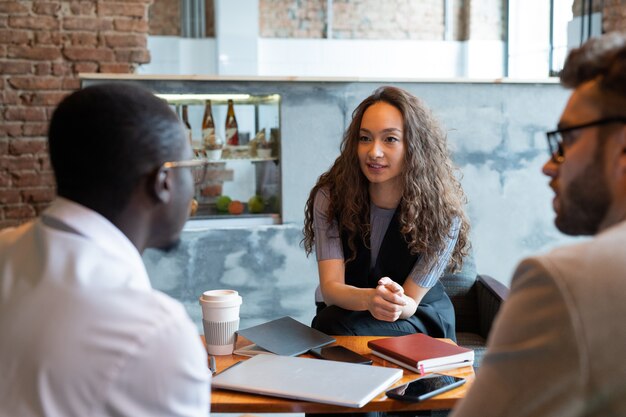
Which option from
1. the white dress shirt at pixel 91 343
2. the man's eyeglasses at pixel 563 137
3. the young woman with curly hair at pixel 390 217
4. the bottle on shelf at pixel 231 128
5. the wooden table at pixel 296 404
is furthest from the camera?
the bottle on shelf at pixel 231 128

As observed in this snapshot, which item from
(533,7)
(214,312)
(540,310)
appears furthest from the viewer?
(533,7)

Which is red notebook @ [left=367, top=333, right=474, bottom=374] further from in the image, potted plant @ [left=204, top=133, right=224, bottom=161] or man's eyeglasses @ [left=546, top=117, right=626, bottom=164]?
potted plant @ [left=204, top=133, right=224, bottom=161]

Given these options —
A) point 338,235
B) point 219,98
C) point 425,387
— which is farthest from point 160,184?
point 219,98

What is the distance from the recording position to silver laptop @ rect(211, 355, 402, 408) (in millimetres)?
1639

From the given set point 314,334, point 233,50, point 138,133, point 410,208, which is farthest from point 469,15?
point 138,133

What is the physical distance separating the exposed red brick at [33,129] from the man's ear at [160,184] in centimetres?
324

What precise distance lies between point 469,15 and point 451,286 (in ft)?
22.7

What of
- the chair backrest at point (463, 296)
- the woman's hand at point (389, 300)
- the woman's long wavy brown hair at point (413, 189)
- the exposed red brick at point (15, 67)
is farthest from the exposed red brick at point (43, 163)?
the woman's hand at point (389, 300)

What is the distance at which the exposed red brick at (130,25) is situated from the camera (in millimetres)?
4254

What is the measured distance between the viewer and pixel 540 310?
0.96 metres

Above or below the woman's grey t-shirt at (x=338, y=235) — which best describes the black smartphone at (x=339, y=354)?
below

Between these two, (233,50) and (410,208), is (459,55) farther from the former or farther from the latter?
(410,208)

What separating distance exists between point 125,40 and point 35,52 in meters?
0.51

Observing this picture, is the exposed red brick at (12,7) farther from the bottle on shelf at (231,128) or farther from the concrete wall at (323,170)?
the bottle on shelf at (231,128)
